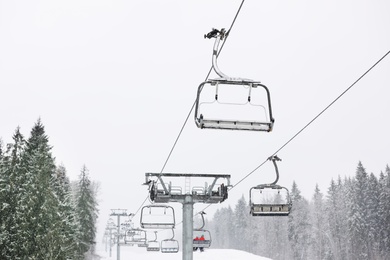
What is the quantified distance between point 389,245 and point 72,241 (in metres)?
47.2

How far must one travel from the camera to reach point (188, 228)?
2331 centimetres

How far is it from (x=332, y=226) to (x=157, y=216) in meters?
63.5

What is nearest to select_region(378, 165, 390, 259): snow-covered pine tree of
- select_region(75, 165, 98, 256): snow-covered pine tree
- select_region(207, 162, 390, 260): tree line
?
select_region(207, 162, 390, 260): tree line

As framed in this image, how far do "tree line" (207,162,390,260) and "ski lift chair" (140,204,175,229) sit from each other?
48.5 meters

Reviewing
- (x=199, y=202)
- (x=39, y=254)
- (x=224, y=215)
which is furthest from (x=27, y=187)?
(x=224, y=215)

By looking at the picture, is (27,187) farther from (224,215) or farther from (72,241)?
(224,215)

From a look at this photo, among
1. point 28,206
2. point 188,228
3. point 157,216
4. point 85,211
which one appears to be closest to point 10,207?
point 28,206

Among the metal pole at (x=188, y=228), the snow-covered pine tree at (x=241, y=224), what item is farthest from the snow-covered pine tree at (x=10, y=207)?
the snow-covered pine tree at (x=241, y=224)

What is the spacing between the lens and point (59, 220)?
33906mm

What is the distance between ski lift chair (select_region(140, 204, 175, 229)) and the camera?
26522 millimetres

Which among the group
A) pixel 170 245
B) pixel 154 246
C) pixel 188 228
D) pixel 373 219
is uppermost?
pixel 373 219

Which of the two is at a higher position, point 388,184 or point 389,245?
point 388,184

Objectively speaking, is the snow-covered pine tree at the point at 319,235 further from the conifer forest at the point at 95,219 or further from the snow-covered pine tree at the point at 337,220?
the snow-covered pine tree at the point at 337,220

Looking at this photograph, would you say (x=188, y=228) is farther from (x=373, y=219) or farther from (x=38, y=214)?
(x=373, y=219)
